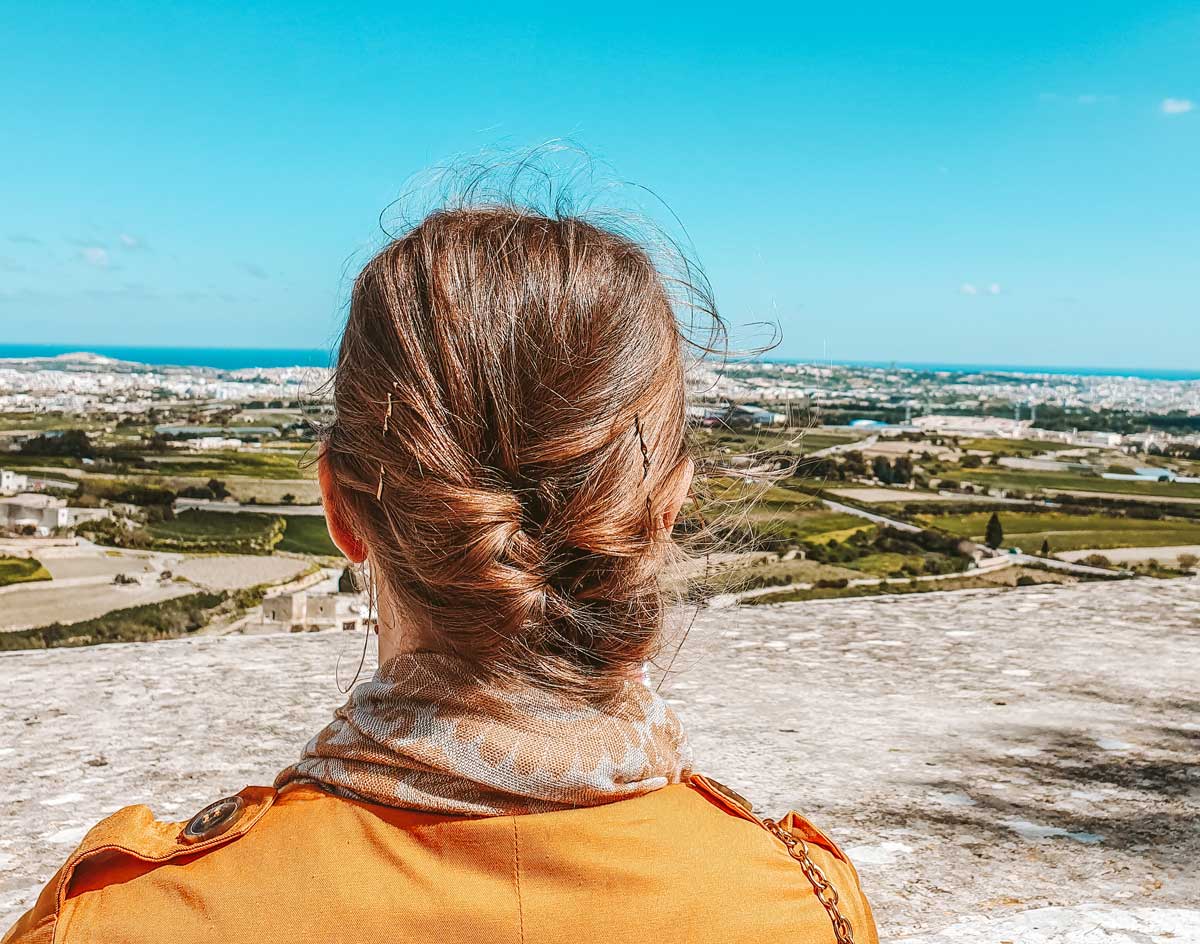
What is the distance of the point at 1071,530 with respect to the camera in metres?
7.14

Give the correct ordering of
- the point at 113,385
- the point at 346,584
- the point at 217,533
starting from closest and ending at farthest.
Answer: the point at 346,584
the point at 217,533
the point at 113,385

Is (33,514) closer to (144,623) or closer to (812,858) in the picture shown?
(144,623)

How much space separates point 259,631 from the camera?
539cm

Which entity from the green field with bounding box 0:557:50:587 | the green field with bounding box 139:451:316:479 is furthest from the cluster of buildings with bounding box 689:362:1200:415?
the green field with bounding box 0:557:50:587

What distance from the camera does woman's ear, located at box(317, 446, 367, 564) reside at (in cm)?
101

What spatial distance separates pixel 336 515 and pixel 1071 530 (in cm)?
711

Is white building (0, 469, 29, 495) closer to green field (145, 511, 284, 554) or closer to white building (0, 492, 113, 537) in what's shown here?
white building (0, 492, 113, 537)

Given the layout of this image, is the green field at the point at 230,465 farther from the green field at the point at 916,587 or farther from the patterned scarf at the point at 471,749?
the patterned scarf at the point at 471,749

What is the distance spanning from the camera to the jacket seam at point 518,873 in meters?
0.79

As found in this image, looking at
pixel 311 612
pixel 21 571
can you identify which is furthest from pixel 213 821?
pixel 21 571

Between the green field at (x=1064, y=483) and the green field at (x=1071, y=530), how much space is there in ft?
1.19

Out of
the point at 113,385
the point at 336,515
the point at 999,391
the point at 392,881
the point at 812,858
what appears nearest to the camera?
the point at 392,881

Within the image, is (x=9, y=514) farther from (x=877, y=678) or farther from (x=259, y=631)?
(x=877, y=678)

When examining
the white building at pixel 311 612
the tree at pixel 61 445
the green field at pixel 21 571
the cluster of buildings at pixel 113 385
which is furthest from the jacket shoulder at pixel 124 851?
the tree at pixel 61 445
